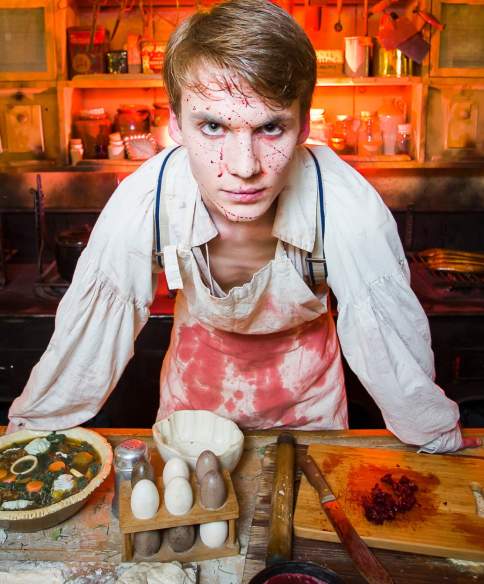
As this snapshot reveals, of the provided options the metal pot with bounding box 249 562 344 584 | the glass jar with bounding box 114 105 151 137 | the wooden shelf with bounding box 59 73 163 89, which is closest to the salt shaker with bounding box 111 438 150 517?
the metal pot with bounding box 249 562 344 584

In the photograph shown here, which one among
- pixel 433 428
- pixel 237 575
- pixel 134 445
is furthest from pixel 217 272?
pixel 237 575

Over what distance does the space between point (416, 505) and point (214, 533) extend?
0.39m

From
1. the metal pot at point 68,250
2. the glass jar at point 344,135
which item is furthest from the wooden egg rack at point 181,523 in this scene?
the glass jar at point 344,135

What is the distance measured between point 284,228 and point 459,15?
6.68ft

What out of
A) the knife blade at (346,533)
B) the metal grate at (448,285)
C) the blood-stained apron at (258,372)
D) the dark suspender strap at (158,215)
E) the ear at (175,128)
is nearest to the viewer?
the knife blade at (346,533)

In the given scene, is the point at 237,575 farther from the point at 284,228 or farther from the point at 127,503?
the point at 284,228

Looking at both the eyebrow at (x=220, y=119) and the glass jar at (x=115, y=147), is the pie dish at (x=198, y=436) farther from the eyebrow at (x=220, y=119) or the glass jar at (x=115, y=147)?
the glass jar at (x=115, y=147)

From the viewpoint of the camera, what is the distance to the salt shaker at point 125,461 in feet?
4.57

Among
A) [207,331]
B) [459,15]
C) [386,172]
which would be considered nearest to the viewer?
[207,331]

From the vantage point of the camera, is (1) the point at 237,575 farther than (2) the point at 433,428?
No

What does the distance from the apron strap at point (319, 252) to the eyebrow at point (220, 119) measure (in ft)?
0.78

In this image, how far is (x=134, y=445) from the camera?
1.43 meters

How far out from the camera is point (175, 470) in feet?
4.49

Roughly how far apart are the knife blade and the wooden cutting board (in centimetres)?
1
